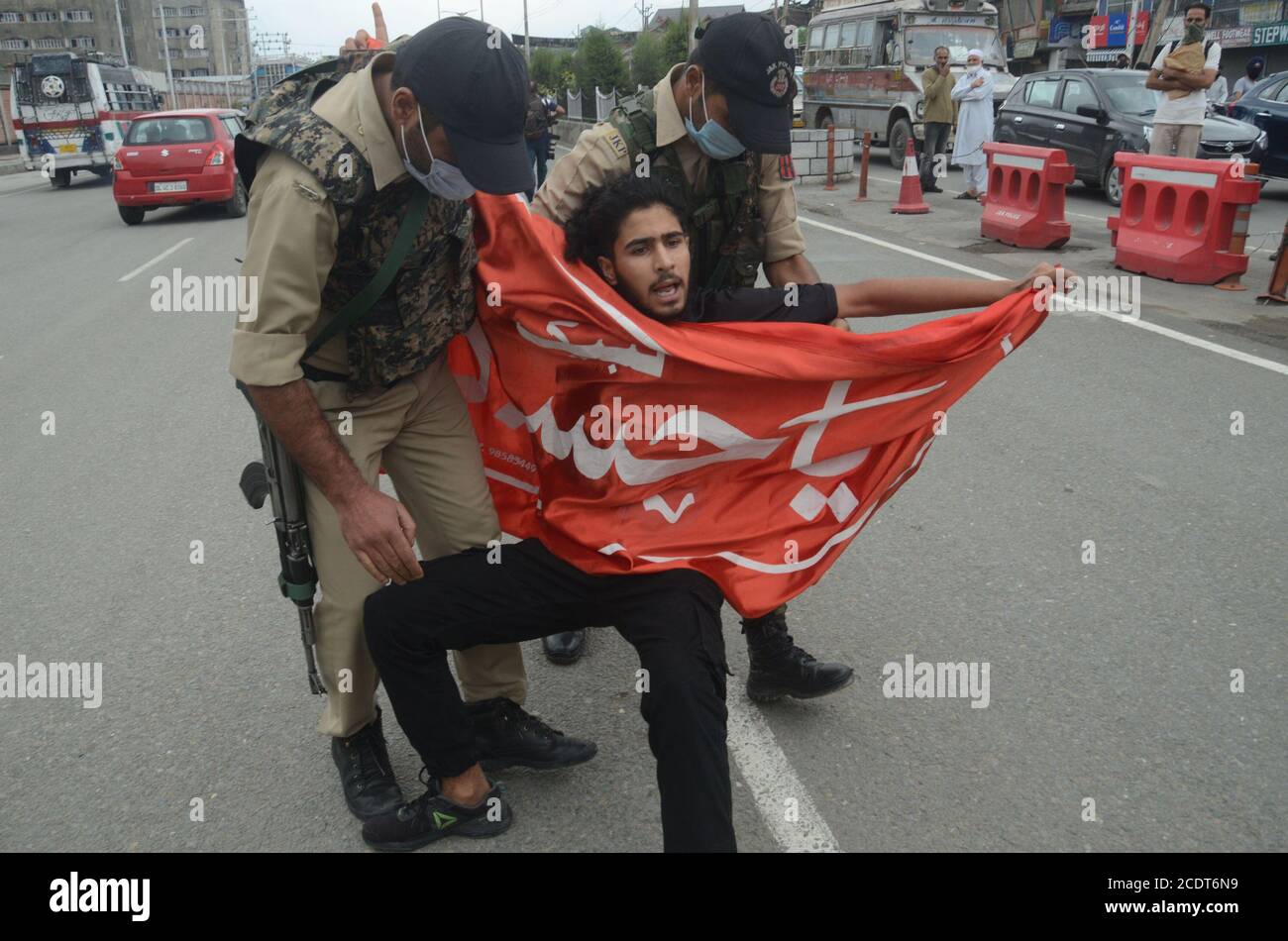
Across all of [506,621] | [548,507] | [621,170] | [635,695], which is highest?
[621,170]

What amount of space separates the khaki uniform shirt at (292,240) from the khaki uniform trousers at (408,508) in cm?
33

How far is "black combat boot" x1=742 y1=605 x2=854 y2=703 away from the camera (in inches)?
123

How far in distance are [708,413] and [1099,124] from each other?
1316 cm

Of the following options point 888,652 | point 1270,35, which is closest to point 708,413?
point 888,652

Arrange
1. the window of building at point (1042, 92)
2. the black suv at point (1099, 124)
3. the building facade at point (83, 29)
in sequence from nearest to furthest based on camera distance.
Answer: the black suv at point (1099, 124) < the window of building at point (1042, 92) < the building facade at point (83, 29)

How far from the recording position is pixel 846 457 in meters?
2.87

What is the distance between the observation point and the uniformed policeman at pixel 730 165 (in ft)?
9.35

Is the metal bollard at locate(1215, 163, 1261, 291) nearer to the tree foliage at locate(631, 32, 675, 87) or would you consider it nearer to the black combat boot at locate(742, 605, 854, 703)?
the black combat boot at locate(742, 605, 854, 703)

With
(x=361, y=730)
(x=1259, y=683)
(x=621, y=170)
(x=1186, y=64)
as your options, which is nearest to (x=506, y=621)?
(x=361, y=730)

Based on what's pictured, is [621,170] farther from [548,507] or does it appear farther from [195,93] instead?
[195,93]

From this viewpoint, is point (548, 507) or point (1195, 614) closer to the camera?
point (548, 507)

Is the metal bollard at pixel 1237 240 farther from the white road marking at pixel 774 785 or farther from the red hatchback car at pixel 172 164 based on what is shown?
the red hatchback car at pixel 172 164

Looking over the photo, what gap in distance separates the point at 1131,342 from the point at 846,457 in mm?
5059

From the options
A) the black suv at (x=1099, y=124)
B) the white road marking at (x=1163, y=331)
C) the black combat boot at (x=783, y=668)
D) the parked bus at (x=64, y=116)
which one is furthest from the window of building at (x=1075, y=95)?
the parked bus at (x=64, y=116)
